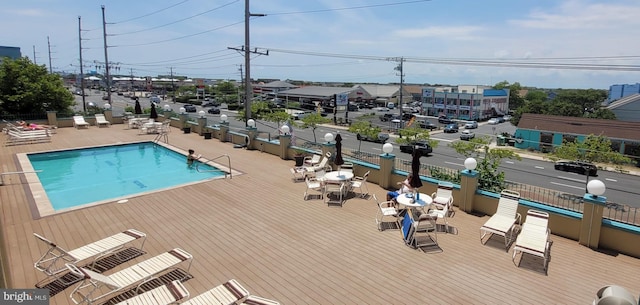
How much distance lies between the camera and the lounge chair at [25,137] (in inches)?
765

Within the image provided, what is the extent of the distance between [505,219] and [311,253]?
190 inches

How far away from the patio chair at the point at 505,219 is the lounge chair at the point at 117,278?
6.61m

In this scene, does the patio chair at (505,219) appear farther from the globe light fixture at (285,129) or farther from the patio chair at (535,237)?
the globe light fixture at (285,129)

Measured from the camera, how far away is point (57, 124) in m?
24.8

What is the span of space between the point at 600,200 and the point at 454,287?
14.1 ft

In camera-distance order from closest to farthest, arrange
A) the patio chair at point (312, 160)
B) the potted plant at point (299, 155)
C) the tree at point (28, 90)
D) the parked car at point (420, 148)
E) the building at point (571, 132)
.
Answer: the patio chair at point (312, 160) → the potted plant at point (299, 155) → the tree at point (28, 90) → the parked car at point (420, 148) → the building at point (571, 132)

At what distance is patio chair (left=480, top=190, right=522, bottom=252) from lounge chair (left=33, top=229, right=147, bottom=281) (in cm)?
778

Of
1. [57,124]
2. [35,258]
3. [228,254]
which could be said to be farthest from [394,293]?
[57,124]

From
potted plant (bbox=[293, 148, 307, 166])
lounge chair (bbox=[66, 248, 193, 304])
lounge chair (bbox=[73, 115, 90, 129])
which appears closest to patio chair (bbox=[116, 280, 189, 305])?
lounge chair (bbox=[66, 248, 193, 304])

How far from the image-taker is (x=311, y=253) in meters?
7.59

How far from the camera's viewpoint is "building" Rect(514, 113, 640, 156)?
3531cm

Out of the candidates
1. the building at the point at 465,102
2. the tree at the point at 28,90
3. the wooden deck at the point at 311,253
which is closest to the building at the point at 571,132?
the building at the point at 465,102

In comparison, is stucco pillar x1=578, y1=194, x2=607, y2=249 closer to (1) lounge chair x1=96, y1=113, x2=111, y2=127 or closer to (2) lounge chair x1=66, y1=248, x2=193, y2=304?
(2) lounge chair x1=66, y1=248, x2=193, y2=304

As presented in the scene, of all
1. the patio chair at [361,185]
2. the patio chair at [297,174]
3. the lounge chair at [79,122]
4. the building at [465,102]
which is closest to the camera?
the patio chair at [361,185]
